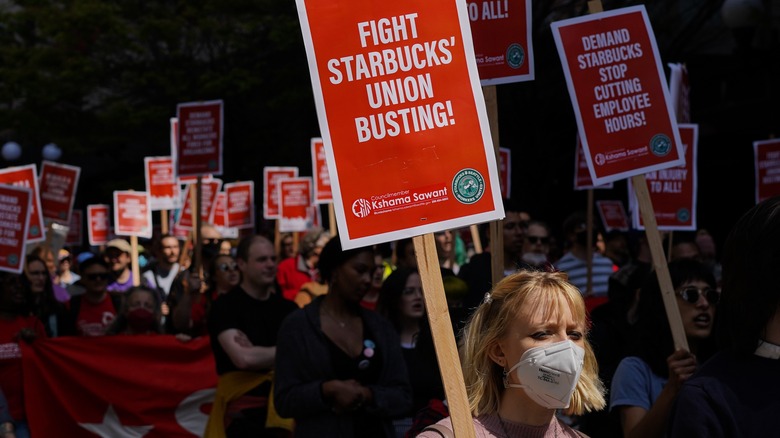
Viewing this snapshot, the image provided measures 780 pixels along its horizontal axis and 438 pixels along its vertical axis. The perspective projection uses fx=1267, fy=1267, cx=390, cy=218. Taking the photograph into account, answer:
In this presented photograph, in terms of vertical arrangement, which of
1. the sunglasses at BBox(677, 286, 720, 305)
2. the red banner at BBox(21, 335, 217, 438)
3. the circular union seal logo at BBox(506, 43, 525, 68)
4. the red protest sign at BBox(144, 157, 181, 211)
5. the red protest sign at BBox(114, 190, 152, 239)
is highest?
the circular union seal logo at BBox(506, 43, 525, 68)

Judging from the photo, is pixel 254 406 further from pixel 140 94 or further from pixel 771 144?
pixel 140 94

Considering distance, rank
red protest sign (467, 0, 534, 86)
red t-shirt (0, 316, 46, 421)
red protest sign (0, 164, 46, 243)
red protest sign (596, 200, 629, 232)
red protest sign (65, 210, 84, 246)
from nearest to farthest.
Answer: red protest sign (467, 0, 534, 86)
red t-shirt (0, 316, 46, 421)
red protest sign (0, 164, 46, 243)
red protest sign (596, 200, 629, 232)
red protest sign (65, 210, 84, 246)

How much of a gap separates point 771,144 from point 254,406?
637cm

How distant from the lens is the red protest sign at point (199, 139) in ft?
42.1

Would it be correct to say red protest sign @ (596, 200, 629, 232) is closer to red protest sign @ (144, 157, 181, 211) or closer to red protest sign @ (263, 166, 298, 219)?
red protest sign @ (263, 166, 298, 219)

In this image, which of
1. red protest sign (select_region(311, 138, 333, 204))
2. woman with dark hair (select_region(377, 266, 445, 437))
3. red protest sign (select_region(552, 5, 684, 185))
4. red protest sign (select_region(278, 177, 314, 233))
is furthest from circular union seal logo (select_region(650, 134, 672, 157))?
red protest sign (select_region(278, 177, 314, 233))

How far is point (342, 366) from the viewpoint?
5746mm

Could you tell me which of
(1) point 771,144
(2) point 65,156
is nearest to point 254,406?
(1) point 771,144

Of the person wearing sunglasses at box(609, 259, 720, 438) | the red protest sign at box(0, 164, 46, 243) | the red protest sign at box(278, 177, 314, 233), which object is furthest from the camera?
the red protest sign at box(278, 177, 314, 233)

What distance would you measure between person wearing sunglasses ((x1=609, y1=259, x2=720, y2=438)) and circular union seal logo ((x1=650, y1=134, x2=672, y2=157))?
562 mm

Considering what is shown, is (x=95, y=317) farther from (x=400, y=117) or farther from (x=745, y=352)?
(x=745, y=352)

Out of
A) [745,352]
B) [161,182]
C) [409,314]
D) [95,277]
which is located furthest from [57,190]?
[745,352]

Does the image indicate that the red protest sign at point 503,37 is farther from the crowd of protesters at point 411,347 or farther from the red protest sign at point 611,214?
the red protest sign at point 611,214

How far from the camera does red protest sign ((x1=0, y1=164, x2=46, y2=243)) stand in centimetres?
1278
